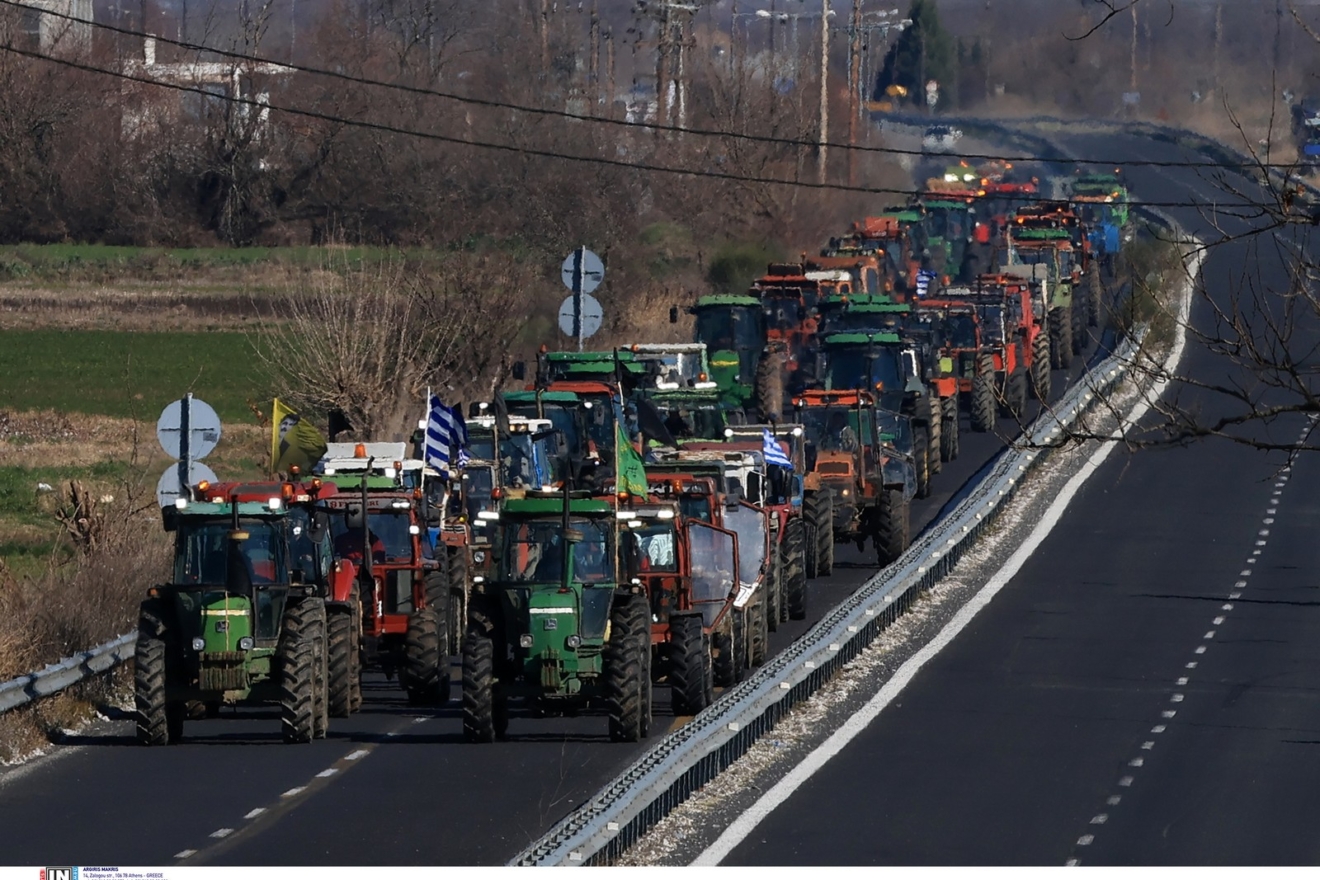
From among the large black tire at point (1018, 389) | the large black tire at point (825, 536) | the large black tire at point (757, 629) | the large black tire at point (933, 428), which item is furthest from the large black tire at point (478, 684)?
the large black tire at point (1018, 389)

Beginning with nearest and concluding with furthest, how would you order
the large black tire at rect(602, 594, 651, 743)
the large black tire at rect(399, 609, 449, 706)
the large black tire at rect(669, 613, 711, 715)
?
the large black tire at rect(602, 594, 651, 743) → the large black tire at rect(669, 613, 711, 715) → the large black tire at rect(399, 609, 449, 706)

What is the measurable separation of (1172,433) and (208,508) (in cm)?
1164

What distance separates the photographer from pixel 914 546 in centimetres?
3167

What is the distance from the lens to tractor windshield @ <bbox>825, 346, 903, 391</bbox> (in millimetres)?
39094

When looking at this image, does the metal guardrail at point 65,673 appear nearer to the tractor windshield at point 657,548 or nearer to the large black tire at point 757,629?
the tractor windshield at point 657,548

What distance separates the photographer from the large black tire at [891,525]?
3228cm

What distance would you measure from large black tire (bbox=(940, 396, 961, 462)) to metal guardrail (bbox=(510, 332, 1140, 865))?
648 centimetres

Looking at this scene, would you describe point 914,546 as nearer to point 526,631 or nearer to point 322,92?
point 526,631

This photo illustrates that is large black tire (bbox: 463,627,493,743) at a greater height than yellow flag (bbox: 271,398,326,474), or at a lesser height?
lesser

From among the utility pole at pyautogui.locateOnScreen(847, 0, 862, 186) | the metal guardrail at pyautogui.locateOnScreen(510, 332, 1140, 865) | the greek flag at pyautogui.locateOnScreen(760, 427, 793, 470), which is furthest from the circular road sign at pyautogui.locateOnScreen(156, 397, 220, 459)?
the utility pole at pyautogui.locateOnScreen(847, 0, 862, 186)

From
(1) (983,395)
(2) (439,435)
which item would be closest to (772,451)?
(2) (439,435)

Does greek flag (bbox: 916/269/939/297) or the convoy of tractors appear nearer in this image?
the convoy of tractors

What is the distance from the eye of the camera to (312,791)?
19.4m

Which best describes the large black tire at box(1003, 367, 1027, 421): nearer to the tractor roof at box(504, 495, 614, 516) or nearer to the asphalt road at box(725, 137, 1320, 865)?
the asphalt road at box(725, 137, 1320, 865)
